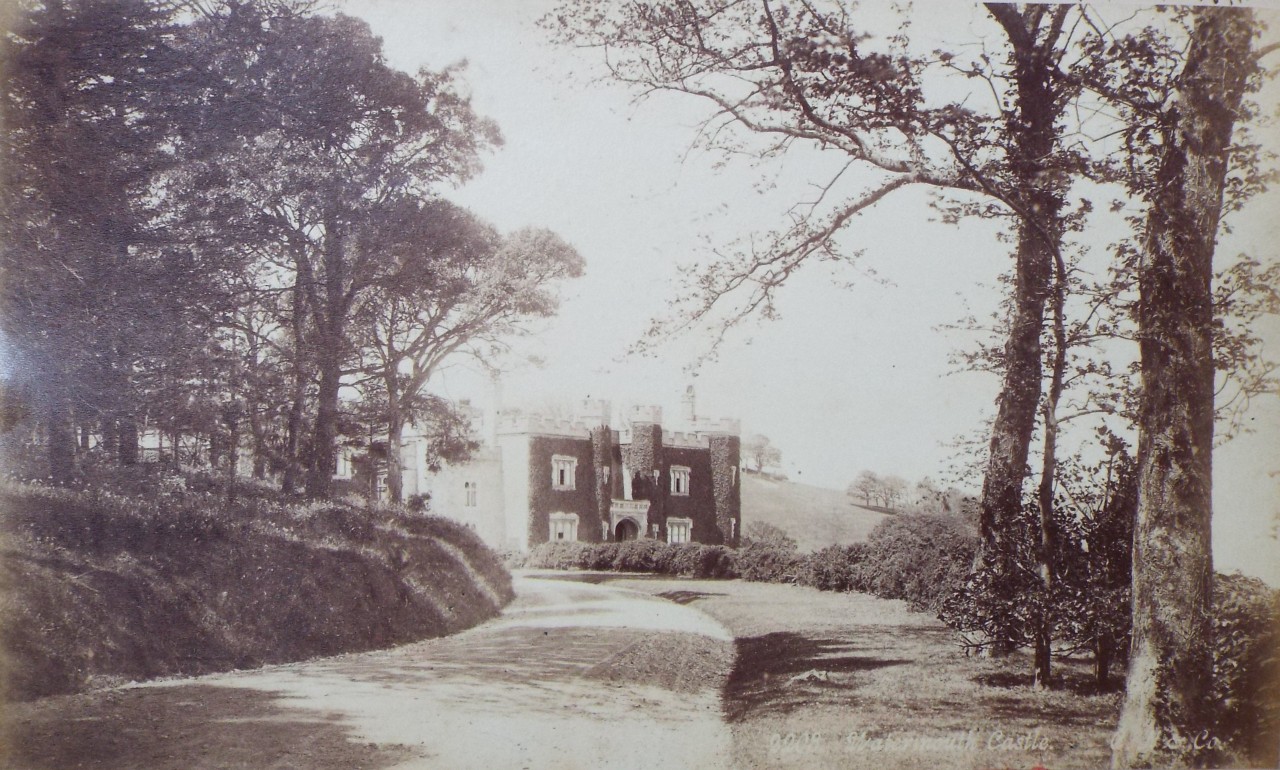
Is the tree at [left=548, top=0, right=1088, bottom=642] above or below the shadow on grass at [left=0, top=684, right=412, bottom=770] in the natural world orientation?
above

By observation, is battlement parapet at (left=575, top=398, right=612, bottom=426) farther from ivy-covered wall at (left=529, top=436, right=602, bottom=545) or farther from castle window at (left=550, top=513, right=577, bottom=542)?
castle window at (left=550, top=513, right=577, bottom=542)

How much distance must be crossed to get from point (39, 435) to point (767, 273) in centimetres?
324

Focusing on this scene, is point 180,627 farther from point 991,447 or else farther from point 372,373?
point 991,447

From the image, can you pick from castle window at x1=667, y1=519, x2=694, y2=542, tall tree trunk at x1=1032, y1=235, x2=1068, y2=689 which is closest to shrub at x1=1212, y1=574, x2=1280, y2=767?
tall tree trunk at x1=1032, y1=235, x2=1068, y2=689

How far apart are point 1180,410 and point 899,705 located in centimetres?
175

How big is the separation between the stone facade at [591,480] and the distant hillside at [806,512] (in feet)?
0.30

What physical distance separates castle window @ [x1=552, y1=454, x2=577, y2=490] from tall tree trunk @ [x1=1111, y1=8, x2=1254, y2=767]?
8.47ft

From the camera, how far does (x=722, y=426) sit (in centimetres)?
390

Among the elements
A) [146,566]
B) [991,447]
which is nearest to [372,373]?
[146,566]

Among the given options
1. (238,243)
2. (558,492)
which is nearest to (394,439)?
(558,492)

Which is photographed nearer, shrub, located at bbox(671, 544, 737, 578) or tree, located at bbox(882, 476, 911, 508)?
tree, located at bbox(882, 476, 911, 508)

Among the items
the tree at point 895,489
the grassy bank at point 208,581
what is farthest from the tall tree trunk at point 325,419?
the tree at point 895,489

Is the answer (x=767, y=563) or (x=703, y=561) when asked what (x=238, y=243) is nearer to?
(x=703, y=561)

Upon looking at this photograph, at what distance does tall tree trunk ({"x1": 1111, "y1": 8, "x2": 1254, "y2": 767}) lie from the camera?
335cm
